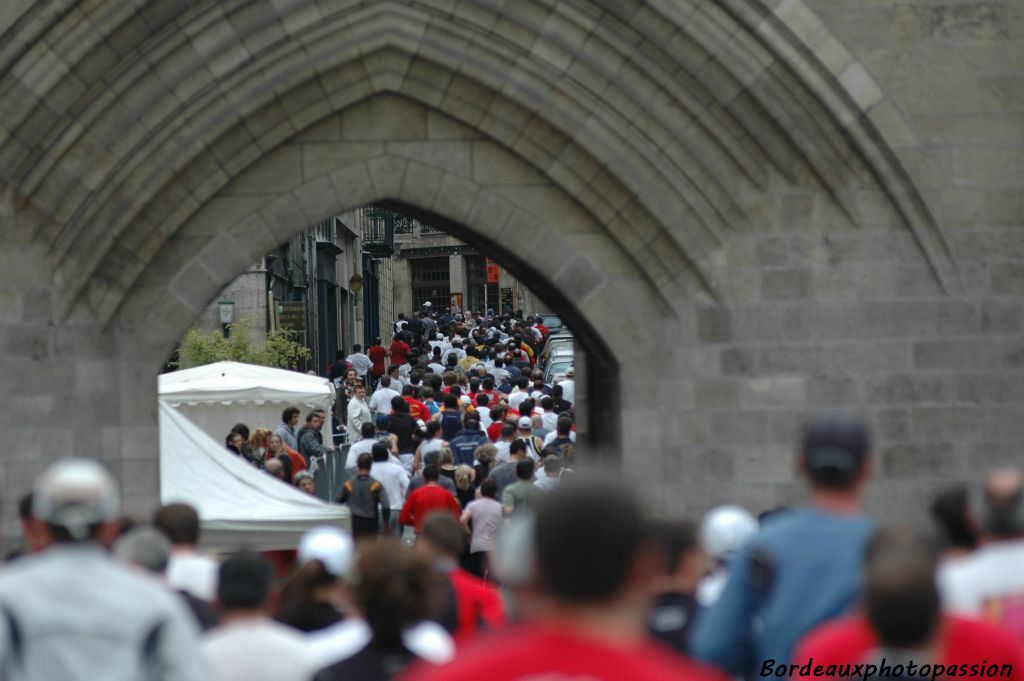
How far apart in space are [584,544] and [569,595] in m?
0.08

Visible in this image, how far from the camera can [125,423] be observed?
10953 mm

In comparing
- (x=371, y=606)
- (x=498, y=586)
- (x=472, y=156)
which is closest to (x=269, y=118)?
(x=472, y=156)

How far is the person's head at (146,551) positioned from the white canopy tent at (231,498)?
6102 mm

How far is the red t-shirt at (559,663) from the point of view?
93.8 inches

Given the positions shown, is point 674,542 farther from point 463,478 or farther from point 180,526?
point 463,478

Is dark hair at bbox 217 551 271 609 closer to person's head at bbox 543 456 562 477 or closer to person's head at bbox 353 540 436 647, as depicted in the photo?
person's head at bbox 353 540 436 647

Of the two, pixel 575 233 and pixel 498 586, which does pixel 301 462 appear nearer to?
pixel 498 586

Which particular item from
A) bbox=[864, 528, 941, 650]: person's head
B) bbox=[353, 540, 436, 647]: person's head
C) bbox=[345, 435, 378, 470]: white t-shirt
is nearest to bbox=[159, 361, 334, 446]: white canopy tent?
bbox=[345, 435, 378, 470]: white t-shirt

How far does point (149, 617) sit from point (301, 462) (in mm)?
10870

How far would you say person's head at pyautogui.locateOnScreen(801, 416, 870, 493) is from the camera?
13.5ft

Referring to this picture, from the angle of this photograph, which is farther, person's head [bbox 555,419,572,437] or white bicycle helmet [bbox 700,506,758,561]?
person's head [bbox 555,419,572,437]

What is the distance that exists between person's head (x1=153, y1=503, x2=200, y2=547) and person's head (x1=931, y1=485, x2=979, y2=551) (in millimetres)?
2525

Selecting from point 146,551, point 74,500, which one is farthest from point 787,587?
point 146,551

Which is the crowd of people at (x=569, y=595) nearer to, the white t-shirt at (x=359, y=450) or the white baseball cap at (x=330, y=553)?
the white baseball cap at (x=330, y=553)
